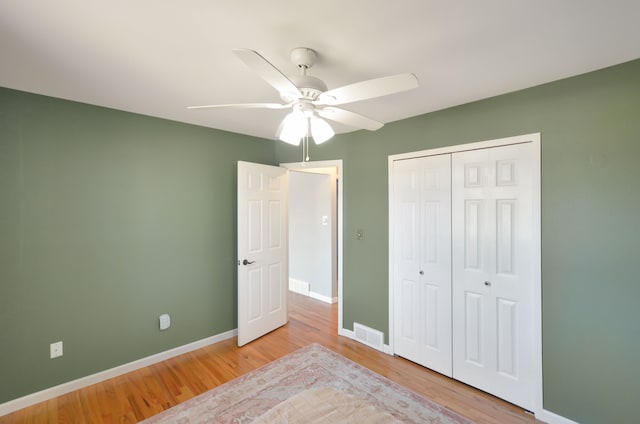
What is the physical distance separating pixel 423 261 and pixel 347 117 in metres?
1.68

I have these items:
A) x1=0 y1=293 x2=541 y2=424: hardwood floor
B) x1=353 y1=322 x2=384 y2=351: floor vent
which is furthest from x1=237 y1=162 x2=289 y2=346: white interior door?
x1=353 y1=322 x2=384 y2=351: floor vent

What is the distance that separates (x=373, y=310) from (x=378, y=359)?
0.47 metres

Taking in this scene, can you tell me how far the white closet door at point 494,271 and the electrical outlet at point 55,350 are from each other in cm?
328

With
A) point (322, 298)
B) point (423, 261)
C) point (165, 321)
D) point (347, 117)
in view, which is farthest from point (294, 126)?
point (322, 298)

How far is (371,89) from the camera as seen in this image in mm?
1302

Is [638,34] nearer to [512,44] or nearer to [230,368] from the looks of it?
[512,44]

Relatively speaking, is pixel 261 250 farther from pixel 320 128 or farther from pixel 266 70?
pixel 266 70

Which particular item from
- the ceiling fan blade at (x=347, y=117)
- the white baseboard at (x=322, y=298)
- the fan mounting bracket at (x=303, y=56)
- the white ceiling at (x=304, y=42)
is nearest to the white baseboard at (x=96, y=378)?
the white baseboard at (x=322, y=298)

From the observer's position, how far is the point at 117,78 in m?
1.95

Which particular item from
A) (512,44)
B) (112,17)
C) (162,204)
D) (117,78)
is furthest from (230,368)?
(512,44)

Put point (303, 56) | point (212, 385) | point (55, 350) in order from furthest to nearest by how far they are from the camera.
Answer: point (212, 385)
point (55, 350)
point (303, 56)

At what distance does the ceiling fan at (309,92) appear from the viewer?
117 cm

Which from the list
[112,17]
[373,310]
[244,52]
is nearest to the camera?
[244,52]

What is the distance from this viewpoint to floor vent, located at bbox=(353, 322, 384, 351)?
3041 mm
